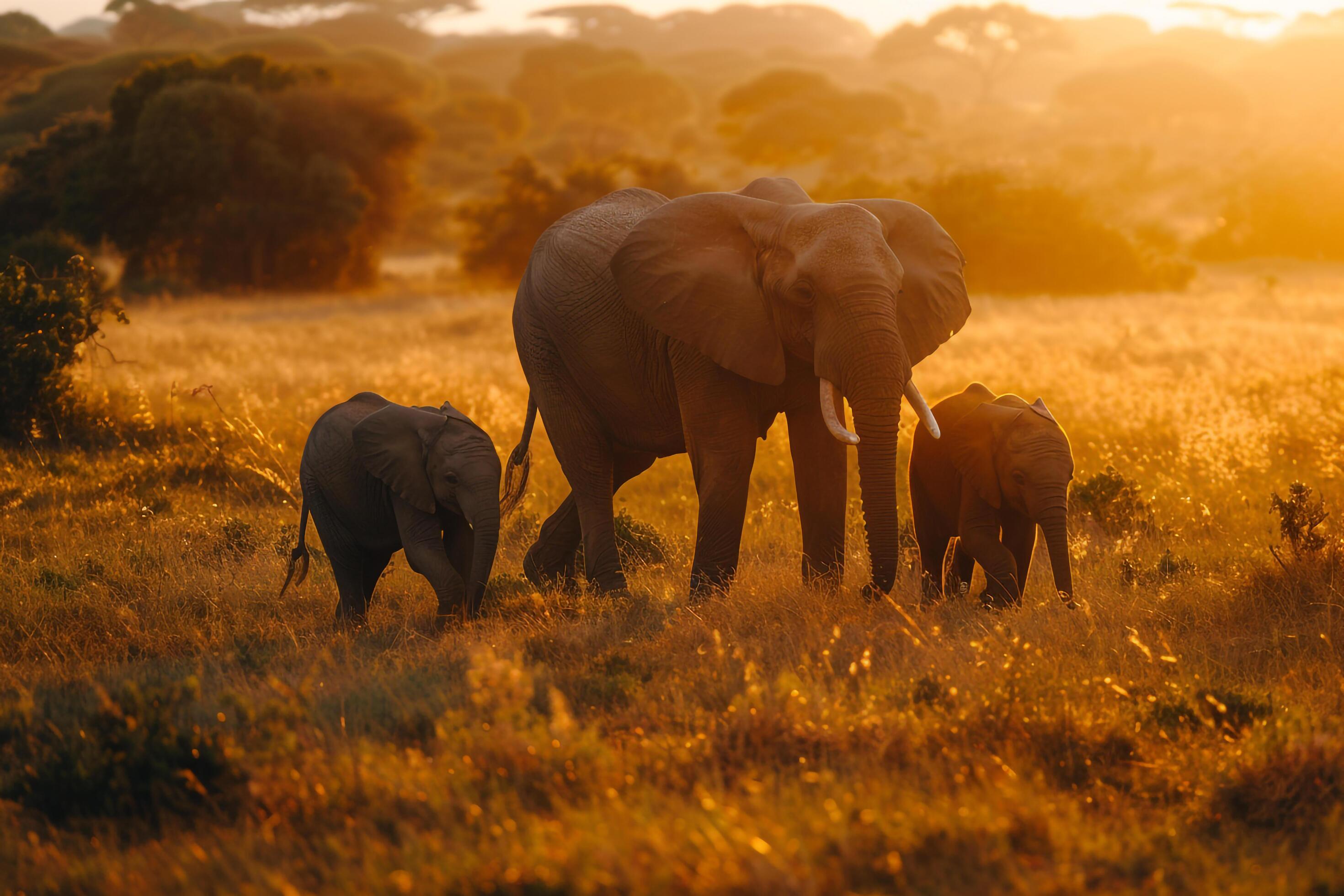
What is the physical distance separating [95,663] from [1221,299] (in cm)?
2202

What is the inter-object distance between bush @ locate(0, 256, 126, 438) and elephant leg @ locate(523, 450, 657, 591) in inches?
225

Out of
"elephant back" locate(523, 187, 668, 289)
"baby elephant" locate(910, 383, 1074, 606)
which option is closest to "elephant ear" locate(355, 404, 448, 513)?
"elephant back" locate(523, 187, 668, 289)

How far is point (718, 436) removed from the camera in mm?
6227

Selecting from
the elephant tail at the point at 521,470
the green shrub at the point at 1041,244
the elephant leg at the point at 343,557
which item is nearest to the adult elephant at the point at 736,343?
the elephant tail at the point at 521,470

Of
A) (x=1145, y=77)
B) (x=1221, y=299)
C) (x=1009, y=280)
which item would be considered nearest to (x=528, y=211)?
(x=1009, y=280)

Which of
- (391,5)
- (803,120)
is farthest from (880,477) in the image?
(391,5)

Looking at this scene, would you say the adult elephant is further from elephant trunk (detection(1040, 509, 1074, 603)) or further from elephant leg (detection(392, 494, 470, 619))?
elephant leg (detection(392, 494, 470, 619))

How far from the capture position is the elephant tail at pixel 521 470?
804cm

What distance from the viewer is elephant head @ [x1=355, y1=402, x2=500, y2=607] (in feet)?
20.6

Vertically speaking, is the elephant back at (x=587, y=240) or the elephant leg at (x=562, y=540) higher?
the elephant back at (x=587, y=240)

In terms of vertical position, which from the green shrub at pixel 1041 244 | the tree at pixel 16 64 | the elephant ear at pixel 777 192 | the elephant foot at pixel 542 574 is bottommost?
the green shrub at pixel 1041 244

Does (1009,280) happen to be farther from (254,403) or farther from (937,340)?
(937,340)

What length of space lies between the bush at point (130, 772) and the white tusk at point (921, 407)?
9.83 feet

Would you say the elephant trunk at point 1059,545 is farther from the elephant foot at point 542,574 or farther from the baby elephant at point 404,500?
the elephant foot at point 542,574
